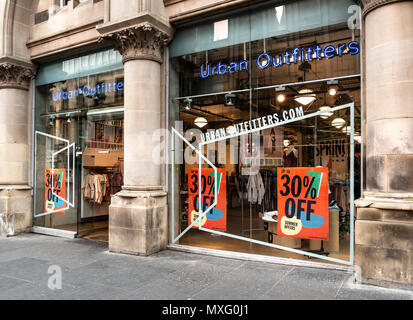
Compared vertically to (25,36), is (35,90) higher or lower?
lower

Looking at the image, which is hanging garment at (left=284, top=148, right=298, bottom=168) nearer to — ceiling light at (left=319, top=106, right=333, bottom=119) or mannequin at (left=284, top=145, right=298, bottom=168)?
mannequin at (left=284, top=145, right=298, bottom=168)

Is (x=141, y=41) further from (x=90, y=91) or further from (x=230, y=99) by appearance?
(x=90, y=91)

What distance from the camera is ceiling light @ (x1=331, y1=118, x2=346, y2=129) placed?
21.4 feet

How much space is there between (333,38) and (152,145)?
15.2 feet

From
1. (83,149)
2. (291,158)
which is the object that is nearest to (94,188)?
(83,149)

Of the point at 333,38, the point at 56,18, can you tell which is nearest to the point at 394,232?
the point at 333,38

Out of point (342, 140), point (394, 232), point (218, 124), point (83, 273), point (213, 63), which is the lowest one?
point (83, 273)

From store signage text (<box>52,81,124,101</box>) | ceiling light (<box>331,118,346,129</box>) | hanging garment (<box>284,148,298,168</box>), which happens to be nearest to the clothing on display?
store signage text (<box>52,81,124,101</box>)

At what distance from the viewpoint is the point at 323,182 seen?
6.62 meters

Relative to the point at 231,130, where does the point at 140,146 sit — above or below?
below

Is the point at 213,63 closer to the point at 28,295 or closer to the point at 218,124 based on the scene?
the point at 218,124

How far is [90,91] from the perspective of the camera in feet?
33.4

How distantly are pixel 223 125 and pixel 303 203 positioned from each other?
102 inches

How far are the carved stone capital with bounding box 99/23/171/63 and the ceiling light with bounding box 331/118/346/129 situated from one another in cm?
447
